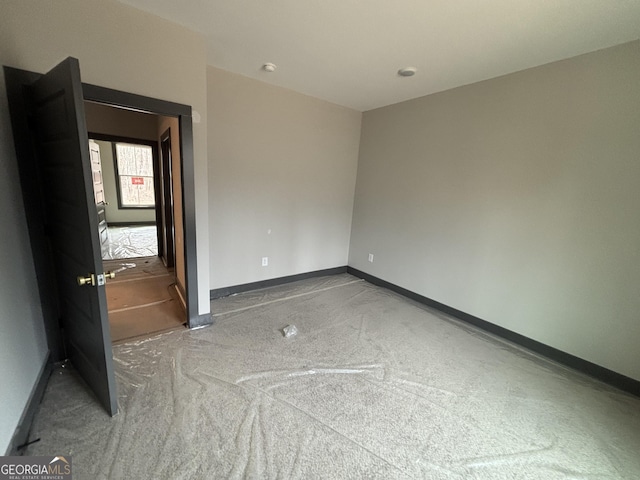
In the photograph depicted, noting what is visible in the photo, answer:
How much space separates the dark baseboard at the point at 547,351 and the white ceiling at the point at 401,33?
2.58m

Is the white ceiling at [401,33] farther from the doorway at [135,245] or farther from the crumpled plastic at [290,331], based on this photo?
the crumpled plastic at [290,331]

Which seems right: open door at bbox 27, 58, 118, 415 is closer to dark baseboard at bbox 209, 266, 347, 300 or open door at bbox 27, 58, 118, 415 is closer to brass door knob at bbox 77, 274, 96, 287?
brass door knob at bbox 77, 274, 96, 287

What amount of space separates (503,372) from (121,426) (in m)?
2.85

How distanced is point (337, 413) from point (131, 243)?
579cm

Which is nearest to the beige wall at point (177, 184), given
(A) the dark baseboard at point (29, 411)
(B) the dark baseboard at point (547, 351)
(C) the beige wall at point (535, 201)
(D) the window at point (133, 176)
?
(A) the dark baseboard at point (29, 411)

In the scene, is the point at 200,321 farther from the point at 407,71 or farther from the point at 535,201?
the point at 535,201

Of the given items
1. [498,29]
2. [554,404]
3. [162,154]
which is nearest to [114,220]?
[162,154]

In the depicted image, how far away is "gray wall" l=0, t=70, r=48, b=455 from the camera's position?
4.31ft

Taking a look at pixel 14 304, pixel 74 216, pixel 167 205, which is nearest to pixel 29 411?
pixel 14 304

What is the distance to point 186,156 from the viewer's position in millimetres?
2299

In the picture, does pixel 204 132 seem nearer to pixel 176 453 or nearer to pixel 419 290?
pixel 176 453

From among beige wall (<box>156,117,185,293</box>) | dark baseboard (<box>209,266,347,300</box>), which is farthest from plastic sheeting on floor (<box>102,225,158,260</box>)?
dark baseboard (<box>209,266,347,300</box>)

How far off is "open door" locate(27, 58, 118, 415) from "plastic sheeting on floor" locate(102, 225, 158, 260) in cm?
333

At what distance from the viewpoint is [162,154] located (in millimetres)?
3971
